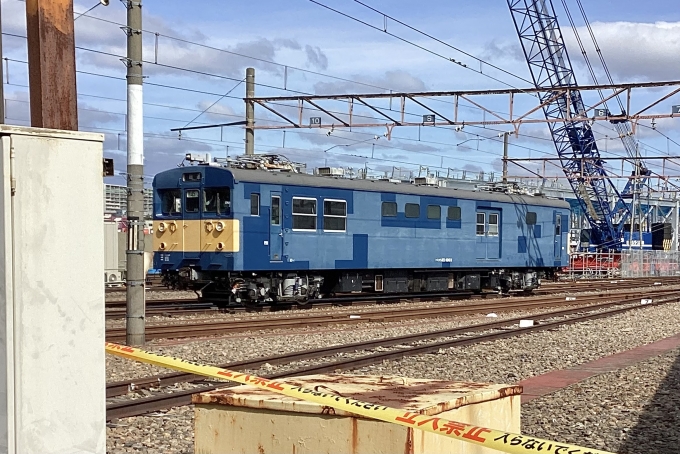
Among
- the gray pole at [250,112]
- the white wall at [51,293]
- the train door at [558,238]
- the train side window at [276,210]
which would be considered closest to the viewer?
the white wall at [51,293]

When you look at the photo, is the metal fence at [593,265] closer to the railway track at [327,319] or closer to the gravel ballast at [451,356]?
the railway track at [327,319]

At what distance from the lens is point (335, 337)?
1520 cm

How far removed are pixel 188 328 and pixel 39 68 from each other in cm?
1202

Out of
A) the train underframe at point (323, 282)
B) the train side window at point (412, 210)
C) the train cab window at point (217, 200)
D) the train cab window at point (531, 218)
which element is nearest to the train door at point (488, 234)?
the train underframe at point (323, 282)

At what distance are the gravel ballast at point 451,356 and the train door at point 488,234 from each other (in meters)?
8.70

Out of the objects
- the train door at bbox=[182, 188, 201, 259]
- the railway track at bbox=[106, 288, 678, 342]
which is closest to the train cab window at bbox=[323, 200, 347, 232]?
the railway track at bbox=[106, 288, 678, 342]

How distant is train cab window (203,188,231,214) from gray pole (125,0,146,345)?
7162 mm

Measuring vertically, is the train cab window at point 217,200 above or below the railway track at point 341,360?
above

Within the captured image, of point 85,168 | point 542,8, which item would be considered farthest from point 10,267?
point 542,8

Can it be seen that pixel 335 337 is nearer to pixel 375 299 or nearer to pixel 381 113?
pixel 375 299

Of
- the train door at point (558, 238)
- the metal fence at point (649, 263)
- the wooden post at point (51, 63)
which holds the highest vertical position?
the wooden post at point (51, 63)

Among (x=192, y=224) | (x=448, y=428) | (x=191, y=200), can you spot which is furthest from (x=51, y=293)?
(x=191, y=200)

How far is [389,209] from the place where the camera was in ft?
79.2

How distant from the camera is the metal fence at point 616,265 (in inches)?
1907
